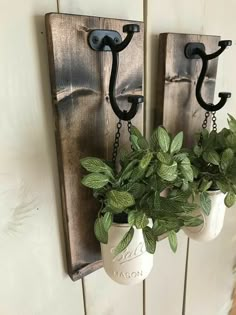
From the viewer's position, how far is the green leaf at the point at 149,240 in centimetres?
45

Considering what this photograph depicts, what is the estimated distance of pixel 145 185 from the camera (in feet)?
1.48

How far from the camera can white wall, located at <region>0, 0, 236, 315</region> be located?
415 millimetres

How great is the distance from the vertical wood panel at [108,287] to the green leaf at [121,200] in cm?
26

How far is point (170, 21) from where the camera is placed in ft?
1.84

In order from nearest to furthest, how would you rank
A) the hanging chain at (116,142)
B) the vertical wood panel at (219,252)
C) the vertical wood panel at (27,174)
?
the vertical wood panel at (27,174) → the hanging chain at (116,142) → the vertical wood panel at (219,252)

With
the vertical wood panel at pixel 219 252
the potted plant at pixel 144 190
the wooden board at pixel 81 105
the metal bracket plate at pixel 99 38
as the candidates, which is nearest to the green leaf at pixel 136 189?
the potted plant at pixel 144 190

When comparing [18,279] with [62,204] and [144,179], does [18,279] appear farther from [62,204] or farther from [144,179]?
[144,179]

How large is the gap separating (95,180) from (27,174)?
0.38 feet

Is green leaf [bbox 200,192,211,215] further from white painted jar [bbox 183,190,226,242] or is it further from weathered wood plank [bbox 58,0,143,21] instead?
weathered wood plank [bbox 58,0,143,21]

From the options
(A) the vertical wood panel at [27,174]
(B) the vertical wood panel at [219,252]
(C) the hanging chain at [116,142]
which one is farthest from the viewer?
(B) the vertical wood panel at [219,252]

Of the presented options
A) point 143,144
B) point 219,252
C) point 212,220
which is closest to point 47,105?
point 143,144

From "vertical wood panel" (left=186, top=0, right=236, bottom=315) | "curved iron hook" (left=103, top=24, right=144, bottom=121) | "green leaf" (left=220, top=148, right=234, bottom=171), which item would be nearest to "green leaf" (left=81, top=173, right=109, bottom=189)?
"curved iron hook" (left=103, top=24, right=144, bottom=121)

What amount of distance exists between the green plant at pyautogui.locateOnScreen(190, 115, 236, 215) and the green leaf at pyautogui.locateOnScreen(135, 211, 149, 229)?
5.3 inches

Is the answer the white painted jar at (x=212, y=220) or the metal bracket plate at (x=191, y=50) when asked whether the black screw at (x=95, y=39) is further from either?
the white painted jar at (x=212, y=220)
